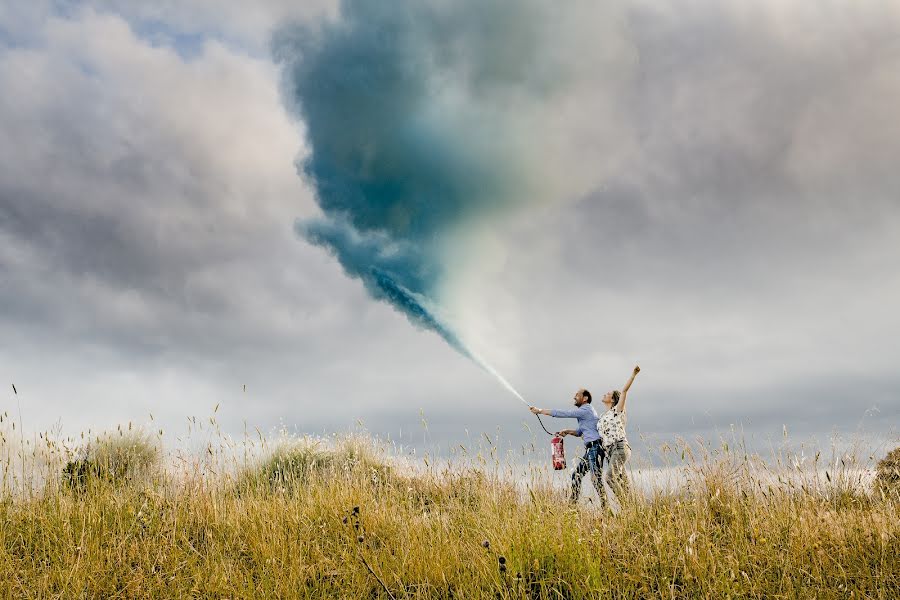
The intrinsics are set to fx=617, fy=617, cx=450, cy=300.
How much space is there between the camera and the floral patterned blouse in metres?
10.2

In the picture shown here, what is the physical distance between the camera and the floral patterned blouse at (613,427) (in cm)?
1023

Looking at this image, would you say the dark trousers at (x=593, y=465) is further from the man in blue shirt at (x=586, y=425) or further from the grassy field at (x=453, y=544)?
the grassy field at (x=453, y=544)

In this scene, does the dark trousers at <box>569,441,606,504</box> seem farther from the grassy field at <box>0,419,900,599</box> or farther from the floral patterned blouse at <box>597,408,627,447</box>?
the grassy field at <box>0,419,900,599</box>

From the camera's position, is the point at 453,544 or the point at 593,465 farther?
the point at 593,465

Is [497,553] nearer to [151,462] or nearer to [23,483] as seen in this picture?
[23,483]

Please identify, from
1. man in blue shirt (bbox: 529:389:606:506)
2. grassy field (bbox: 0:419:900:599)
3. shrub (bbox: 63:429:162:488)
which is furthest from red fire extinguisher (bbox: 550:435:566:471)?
shrub (bbox: 63:429:162:488)

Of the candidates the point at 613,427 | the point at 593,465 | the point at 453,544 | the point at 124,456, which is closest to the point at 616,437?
the point at 613,427

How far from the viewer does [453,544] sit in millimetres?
5441

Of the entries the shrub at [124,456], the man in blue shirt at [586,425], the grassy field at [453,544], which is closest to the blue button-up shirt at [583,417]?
the man in blue shirt at [586,425]

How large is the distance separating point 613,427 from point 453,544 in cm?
555

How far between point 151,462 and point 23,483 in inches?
131

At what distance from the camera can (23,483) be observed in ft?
25.8

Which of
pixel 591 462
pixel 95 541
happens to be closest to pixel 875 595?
pixel 591 462

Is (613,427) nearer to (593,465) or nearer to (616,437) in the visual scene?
(616,437)
